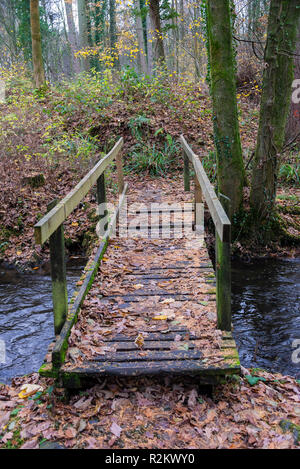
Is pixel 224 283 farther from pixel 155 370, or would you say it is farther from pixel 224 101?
pixel 224 101

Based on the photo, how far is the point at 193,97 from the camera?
14070mm

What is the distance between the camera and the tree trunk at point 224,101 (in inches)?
256

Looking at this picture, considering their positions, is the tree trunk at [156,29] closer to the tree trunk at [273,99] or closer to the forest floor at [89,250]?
the forest floor at [89,250]

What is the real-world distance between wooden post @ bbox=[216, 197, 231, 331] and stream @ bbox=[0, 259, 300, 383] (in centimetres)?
114

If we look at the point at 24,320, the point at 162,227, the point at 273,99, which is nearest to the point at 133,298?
the point at 24,320

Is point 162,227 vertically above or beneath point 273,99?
beneath

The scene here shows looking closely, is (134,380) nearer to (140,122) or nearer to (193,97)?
(140,122)

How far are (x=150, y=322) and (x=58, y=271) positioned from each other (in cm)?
118

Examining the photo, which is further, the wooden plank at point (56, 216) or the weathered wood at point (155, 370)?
the weathered wood at point (155, 370)

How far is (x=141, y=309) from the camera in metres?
4.51

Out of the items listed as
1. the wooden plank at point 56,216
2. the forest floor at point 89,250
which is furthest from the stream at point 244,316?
the wooden plank at point 56,216

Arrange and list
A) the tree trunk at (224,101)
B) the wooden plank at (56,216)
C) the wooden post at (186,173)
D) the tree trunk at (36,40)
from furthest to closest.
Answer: the tree trunk at (36,40) → the wooden post at (186,173) → the tree trunk at (224,101) → the wooden plank at (56,216)

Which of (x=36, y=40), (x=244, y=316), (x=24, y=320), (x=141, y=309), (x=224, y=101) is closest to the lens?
(x=141, y=309)

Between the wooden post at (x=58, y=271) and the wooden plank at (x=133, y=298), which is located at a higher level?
the wooden post at (x=58, y=271)
